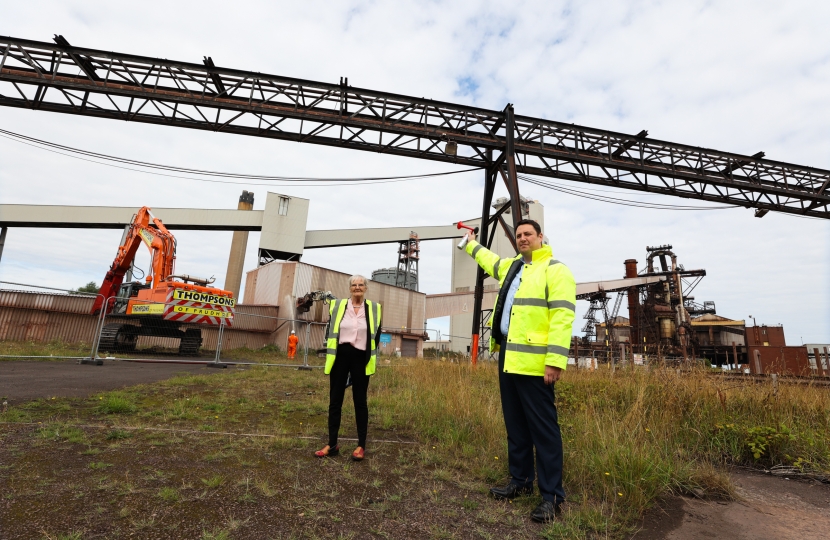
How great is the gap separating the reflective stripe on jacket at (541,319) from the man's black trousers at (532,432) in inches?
5.1

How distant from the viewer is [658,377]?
17.2 feet

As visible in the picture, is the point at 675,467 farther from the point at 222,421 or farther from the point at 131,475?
the point at 222,421

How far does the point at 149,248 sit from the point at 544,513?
13.2 metres

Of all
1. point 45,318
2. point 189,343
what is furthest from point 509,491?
point 45,318

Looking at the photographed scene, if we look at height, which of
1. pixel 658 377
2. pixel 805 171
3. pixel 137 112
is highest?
pixel 805 171

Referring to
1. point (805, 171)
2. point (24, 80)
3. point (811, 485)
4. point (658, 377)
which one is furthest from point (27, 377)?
point (805, 171)

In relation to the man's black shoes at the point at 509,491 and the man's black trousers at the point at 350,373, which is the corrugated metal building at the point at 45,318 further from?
the man's black shoes at the point at 509,491

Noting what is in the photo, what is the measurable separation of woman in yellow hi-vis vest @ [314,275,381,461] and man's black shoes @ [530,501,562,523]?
1482 millimetres

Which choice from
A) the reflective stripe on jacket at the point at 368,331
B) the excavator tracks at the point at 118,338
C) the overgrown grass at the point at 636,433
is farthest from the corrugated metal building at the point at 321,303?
the reflective stripe on jacket at the point at 368,331

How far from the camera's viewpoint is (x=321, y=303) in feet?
72.4

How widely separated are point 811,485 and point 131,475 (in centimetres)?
517

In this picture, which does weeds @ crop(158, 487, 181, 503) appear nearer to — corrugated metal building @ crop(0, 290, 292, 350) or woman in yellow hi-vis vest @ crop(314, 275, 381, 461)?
woman in yellow hi-vis vest @ crop(314, 275, 381, 461)

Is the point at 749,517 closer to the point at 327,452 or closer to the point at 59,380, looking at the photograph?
the point at 327,452

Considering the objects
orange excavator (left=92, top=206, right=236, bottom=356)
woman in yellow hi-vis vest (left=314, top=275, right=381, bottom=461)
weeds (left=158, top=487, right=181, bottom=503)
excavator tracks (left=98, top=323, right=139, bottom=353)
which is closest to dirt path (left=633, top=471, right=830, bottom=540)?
woman in yellow hi-vis vest (left=314, top=275, right=381, bottom=461)
